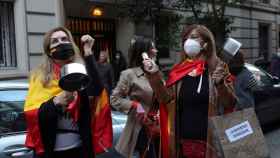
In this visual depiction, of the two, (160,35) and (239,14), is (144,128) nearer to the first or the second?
(160,35)

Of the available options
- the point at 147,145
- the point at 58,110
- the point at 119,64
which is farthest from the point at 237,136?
the point at 119,64

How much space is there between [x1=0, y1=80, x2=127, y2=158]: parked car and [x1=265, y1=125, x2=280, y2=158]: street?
12.7 ft

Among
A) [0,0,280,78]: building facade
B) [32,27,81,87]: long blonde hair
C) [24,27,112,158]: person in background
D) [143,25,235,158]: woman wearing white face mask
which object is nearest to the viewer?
[24,27,112,158]: person in background

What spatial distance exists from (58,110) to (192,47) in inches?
41.6

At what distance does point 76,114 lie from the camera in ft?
11.7

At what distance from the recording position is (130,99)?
4.61 metres

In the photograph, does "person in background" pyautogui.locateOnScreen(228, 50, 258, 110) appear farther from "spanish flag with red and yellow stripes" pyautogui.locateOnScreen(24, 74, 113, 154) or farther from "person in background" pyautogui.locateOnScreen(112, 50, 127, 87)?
"person in background" pyautogui.locateOnScreen(112, 50, 127, 87)

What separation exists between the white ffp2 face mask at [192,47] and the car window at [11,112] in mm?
1707

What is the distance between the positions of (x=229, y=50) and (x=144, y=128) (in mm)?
1042

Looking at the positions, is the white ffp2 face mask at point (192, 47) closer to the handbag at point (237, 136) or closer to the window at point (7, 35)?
the handbag at point (237, 136)

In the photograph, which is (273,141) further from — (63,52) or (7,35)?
(63,52)

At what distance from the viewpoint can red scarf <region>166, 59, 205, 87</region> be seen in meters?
3.88

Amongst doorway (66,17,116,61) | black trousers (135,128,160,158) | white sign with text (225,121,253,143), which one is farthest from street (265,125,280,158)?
doorway (66,17,116,61)

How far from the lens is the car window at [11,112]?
4730mm
